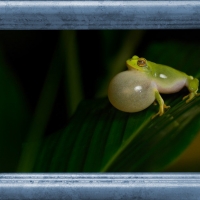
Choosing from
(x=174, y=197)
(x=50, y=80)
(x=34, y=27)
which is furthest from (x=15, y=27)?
(x=174, y=197)

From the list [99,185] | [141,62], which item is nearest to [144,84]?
[141,62]

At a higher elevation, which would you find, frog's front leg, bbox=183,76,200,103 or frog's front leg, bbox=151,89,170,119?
frog's front leg, bbox=183,76,200,103

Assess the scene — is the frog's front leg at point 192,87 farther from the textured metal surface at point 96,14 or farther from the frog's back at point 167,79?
the textured metal surface at point 96,14

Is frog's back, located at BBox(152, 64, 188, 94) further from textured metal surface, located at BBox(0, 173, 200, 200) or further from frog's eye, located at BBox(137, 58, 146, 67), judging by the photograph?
textured metal surface, located at BBox(0, 173, 200, 200)

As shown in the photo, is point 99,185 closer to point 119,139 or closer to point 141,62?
point 119,139

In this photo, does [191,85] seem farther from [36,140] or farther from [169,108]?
[36,140]

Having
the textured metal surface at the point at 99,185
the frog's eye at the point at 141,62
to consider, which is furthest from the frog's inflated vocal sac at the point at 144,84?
the textured metal surface at the point at 99,185

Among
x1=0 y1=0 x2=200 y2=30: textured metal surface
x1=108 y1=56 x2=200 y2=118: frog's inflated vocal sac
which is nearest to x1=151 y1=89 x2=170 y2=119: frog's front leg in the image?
x1=108 y1=56 x2=200 y2=118: frog's inflated vocal sac
